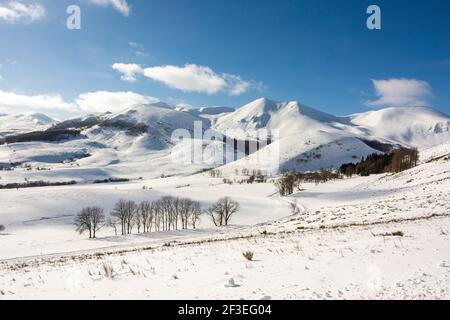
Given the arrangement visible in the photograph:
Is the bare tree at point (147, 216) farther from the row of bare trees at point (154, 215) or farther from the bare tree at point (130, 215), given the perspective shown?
the bare tree at point (130, 215)

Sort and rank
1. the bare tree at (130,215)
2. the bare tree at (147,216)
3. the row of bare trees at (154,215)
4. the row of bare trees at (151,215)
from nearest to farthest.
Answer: the row of bare trees at (151,215), the bare tree at (130,215), the row of bare trees at (154,215), the bare tree at (147,216)

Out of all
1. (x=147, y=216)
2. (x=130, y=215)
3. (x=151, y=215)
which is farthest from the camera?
(x=147, y=216)

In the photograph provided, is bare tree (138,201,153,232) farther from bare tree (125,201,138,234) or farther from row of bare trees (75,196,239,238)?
bare tree (125,201,138,234)

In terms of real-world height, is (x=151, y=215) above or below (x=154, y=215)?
above

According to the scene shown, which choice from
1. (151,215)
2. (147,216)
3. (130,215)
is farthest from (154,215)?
(130,215)

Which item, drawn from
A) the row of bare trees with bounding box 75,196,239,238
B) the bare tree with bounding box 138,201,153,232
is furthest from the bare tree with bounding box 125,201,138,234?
the bare tree with bounding box 138,201,153,232

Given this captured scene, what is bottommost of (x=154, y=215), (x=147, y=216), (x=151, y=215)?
(x=154, y=215)

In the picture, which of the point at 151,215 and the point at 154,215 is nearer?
the point at 151,215

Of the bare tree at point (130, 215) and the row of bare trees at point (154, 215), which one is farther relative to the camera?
the row of bare trees at point (154, 215)

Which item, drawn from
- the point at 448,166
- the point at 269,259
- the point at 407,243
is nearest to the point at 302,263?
the point at 269,259

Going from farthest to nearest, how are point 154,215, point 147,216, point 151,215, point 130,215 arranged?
point 154,215, point 147,216, point 151,215, point 130,215

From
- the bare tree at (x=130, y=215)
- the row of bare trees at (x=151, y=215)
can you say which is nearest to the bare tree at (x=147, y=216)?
the row of bare trees at (x=151, y=215)

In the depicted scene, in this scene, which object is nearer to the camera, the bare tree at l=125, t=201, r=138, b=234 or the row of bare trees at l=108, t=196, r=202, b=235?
the bare tree at l=125, t=201, r=138, b=234

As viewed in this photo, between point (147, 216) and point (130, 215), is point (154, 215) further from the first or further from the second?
point (130, 215)
